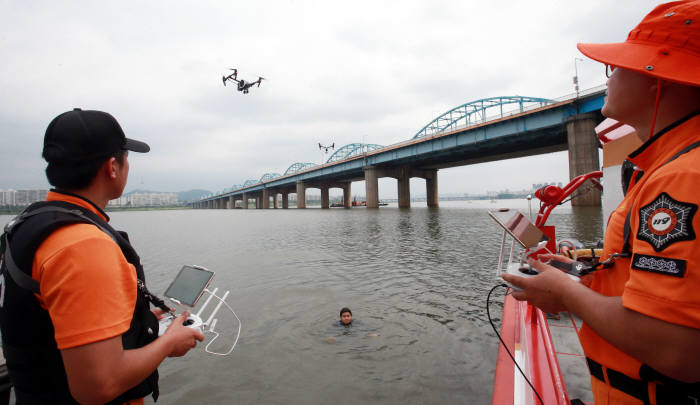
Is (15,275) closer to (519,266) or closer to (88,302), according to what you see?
(88,302)

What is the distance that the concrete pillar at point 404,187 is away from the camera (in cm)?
6581

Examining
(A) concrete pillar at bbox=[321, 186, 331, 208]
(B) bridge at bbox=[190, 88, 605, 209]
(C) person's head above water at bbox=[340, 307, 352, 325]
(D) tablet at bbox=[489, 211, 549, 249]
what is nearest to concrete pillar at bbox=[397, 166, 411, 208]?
(B) bridge at bbox=[190, 88, 605, 209]

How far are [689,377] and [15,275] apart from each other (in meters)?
2.76

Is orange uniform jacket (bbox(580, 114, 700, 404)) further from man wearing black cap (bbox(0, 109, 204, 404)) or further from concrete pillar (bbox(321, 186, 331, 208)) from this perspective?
concrete pillar (bbox(321, 186, 331, 208))

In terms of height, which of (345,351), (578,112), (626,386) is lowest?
(345,351)

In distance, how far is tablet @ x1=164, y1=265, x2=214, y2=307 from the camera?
2521mm

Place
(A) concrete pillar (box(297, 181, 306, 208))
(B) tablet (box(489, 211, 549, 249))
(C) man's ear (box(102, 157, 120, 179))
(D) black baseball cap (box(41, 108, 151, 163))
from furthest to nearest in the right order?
(A) concrete pillar (box(297, 181, 306, 208)) < (B) tablet (box(489, 211, 549, 249)) < (C) man's ear (box(102, 157, 120, 179)) < (D) black baseball cap (box(41, 108, 151, 163))

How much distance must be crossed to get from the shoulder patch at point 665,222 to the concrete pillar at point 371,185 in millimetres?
61933

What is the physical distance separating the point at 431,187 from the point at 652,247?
72206 millimetres

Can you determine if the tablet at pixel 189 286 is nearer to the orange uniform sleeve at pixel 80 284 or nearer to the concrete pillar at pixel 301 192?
the orange uniform sleeve at pixel 80 284

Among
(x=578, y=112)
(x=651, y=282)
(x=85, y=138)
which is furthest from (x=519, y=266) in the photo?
(x=578, y=112)

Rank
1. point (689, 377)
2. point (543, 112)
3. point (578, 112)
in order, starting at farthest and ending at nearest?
point (543, 112) → point (578, 112) → point (689, 377)

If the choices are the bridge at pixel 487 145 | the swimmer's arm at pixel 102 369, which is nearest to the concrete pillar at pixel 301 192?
the bridge at pixel 487 145

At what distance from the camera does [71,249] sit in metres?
1.38
